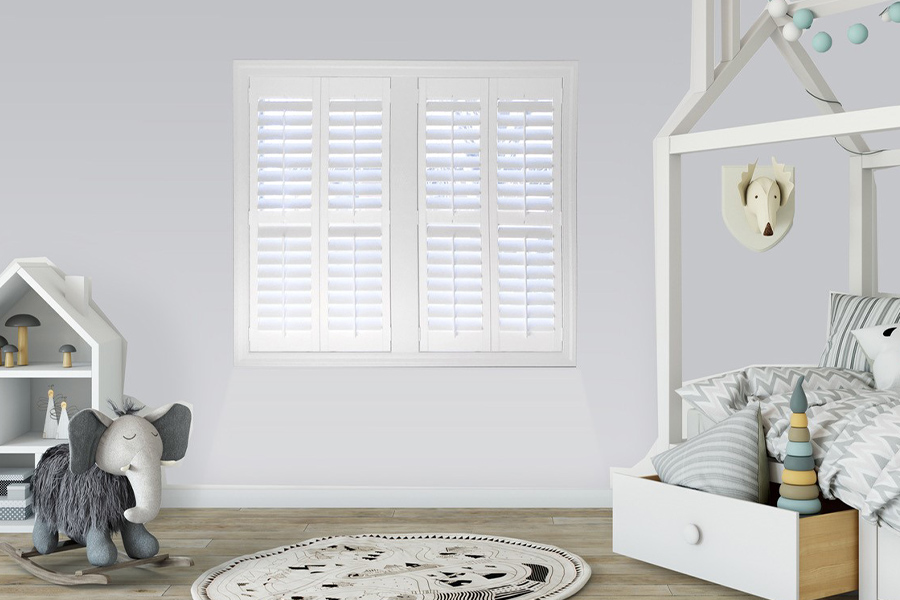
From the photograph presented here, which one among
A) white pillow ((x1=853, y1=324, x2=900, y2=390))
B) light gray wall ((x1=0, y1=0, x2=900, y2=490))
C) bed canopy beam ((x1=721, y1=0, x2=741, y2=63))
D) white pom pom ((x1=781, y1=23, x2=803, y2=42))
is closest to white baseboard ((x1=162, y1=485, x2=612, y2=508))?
light gray wall ((x1=0, y1=0, x2=900, y2=490))

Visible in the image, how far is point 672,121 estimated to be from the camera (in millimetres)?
3176

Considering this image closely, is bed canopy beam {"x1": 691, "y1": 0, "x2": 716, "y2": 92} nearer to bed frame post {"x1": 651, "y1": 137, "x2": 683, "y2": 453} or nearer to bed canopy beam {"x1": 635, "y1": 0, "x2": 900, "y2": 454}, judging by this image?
bed canopy beam {"x1": 635, "y1": 0, "x2": 900, "y2": 454}

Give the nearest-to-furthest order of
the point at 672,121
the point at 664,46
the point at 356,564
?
the point at 356,564 < the point at 672,121 < the point at 664,46

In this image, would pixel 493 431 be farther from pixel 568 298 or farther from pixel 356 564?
pixel 356 564

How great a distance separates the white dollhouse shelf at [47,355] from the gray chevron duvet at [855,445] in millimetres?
2481

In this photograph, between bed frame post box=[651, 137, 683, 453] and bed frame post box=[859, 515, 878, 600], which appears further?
bed frame post box=[651, 137, 683, 453]

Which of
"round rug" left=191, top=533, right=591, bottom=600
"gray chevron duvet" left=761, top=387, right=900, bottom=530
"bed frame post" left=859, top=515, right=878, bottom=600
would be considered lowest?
"round rug" left=191, top=533, right=591, bottom=600

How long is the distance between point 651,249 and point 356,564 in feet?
6.01

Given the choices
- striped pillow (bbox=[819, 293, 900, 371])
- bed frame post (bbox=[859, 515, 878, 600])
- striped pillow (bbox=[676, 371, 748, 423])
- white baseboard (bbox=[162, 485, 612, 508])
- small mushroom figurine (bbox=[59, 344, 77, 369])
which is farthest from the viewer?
white baseboard (bbox=[162, 485, 612, 508])

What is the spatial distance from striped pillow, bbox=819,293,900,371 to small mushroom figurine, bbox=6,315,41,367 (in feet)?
9.94

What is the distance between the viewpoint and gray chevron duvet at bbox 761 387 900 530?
2326 mm

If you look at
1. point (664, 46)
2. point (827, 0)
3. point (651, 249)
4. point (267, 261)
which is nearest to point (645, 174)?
point (651, 249)

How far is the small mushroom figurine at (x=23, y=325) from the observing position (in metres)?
3.38

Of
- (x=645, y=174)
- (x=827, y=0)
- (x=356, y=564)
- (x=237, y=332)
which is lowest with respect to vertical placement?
(x=356, y=564)
